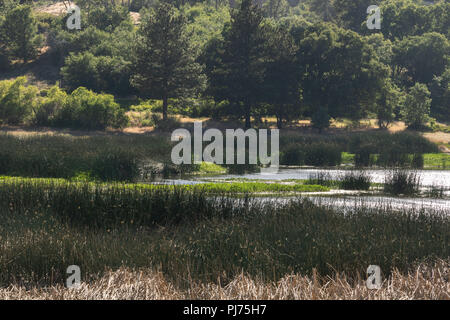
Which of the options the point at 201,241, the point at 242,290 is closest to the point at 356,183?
the point at 201,241

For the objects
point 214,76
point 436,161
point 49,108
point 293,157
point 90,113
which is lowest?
point 436,161

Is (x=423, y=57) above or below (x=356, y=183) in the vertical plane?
above

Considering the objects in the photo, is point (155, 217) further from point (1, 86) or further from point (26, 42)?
point (26, 42)

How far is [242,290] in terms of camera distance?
303 inches

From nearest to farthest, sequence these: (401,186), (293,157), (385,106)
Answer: (401,186)
(293,157)
(385,106)

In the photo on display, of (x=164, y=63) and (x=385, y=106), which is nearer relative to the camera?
(x=164, y=63)

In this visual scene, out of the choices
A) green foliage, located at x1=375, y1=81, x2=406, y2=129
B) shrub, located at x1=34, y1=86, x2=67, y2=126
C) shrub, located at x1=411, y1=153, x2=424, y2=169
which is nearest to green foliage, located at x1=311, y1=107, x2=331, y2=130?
green foliage, located at x1=375, y1=81, x2=406, y2=129

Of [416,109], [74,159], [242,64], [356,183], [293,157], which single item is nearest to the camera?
[356,183]

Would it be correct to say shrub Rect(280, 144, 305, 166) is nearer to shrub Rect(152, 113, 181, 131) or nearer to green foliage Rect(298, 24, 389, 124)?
shrub Rect(152, 113, 181, 131)

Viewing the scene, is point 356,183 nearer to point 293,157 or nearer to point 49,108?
point 293,157

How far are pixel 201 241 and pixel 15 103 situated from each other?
148ft

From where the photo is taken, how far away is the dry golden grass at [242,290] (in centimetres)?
757

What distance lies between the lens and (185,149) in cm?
3416

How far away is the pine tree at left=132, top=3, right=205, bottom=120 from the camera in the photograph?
182 feet
